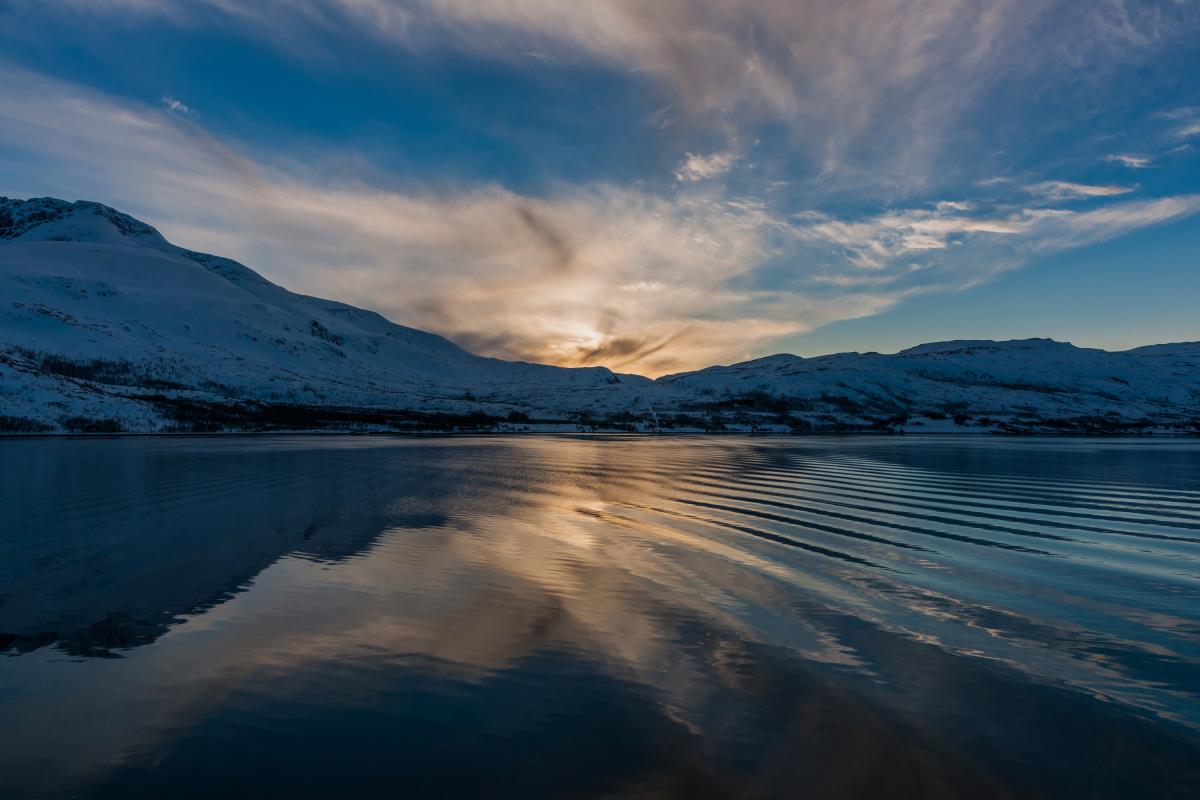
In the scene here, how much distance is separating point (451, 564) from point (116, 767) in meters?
8.73

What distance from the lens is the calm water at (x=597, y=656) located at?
20.4 ft

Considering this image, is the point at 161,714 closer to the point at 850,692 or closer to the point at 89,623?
the point at 89,623

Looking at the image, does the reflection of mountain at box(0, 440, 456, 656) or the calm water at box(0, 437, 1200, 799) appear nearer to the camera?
the calm water at box(0, 437, 1200, 799)

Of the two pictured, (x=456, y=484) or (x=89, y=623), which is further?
(x=456, y=484)

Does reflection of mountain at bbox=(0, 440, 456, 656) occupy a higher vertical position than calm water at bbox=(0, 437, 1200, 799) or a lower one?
lower

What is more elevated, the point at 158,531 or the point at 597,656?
the point at 597,656

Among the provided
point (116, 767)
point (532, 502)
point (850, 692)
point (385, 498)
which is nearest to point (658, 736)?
point (850, 692)

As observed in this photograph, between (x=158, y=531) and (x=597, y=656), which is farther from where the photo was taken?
(x=158, y=531)

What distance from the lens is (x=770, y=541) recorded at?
1730cm

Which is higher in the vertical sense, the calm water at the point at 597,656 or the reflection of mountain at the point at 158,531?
the calm water at the point at 597,656

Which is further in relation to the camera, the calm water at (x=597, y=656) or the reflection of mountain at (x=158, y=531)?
the reflection of mountain at (x=158, y=531)

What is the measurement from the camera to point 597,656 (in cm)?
920

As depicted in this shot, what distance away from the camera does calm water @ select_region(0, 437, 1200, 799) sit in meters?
6.22

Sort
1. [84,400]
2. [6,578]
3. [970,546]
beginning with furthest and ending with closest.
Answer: [84,400], [970,546], [6,578]
